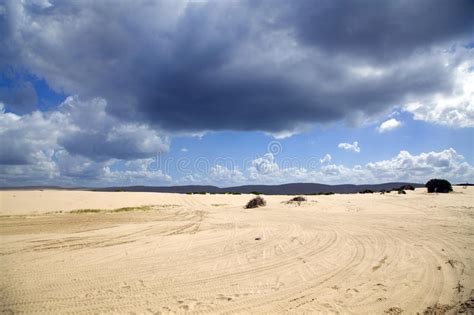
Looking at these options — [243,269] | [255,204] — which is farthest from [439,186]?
[243,269]

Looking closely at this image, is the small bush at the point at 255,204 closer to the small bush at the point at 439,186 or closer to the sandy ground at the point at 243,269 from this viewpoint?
the sandy ground at the point at 243,269

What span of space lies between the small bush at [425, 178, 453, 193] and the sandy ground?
17.7m

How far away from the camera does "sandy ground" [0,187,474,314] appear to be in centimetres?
483

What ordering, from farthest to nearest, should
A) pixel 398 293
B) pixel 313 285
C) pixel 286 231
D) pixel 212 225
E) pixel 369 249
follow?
1. pixel 212 225
2. pixel 286 231
3. pixel 369 249
4. pixel 313 285
5. pixel 398 293

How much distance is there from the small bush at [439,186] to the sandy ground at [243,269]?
1771cm

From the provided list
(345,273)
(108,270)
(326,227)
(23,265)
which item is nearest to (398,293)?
(345,273)

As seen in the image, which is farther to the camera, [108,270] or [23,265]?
[23,265]

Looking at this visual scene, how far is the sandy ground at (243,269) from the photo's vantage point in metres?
4.83

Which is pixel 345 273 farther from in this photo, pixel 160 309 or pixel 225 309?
pixel 160 309

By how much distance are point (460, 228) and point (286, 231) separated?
5597mm

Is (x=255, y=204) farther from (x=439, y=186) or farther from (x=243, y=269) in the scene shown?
(x=439, y=186)

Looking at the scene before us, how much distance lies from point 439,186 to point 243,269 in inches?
1057

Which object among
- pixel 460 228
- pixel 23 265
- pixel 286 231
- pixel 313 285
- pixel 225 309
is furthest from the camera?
pixel 286 231

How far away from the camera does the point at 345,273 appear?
6051 mm
